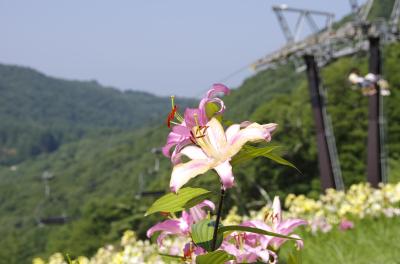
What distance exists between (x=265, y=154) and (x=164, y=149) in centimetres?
27

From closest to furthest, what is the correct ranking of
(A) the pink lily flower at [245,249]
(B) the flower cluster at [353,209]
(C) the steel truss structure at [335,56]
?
(A) the pink lily flower at [245,249] → (B) the flower cluster at [353,209] → (C) the steel truss structure at [335,56]

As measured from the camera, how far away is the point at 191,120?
124 centimetres

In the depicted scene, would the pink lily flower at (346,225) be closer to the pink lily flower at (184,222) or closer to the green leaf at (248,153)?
the pink lily flower at (184,222)

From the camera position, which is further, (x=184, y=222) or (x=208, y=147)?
(x=184, y=222)

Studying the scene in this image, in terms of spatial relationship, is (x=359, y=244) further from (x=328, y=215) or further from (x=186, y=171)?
(x=186, y=171)

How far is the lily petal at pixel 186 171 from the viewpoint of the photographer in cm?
110

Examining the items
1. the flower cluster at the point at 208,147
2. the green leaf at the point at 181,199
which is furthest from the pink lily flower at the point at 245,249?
the green leaf at the point at 181,199

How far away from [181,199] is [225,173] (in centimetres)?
15

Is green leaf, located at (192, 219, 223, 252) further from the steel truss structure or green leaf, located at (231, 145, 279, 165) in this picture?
the steel truss structure

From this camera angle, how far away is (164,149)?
1309mm

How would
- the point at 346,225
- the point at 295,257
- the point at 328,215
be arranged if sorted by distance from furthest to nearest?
the point at 328,215
the point at 346,225
the point at 295,257

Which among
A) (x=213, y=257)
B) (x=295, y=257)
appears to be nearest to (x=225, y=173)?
(x=213, y=257)

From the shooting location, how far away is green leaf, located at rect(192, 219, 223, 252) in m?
1.26

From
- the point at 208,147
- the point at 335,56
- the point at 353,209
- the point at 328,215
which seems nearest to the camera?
the point at 208,147
